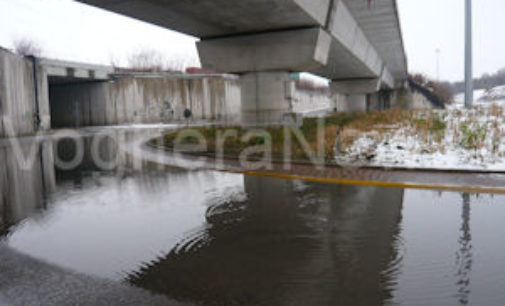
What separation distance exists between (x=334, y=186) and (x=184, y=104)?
4498 centimetres

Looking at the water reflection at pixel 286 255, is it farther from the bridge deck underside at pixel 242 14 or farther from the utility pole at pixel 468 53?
the utility pole at pixel 468 53

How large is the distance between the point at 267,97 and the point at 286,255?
15.5 meters

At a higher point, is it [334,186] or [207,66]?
[207,66]

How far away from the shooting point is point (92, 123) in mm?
48844

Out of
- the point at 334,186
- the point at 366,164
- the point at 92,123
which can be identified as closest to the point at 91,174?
the point at 334,186

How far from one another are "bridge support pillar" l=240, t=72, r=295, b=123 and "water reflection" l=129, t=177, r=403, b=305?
1227cm

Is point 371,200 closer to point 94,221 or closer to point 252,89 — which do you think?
point 94,221

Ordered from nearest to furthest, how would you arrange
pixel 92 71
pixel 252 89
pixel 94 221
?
pixel 94 221, pixel 252 89, pixel 92 71

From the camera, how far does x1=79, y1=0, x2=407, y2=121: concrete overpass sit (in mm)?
14836

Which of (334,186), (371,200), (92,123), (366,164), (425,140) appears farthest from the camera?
(92,123)

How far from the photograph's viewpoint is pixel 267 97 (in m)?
20.2

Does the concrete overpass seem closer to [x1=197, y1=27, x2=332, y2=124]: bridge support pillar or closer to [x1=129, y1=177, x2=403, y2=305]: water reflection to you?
[x1=197, y1=27, x2=332, y2=124]: bridge support pillar

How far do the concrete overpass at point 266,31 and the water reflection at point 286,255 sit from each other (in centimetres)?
924

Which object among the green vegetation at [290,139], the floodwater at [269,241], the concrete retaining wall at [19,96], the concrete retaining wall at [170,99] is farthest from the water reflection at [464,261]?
the concrete retaining wall at [170,99]
